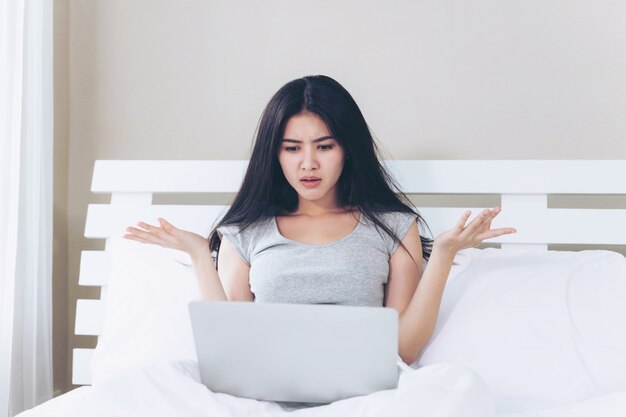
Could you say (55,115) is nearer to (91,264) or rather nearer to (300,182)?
(91,264)

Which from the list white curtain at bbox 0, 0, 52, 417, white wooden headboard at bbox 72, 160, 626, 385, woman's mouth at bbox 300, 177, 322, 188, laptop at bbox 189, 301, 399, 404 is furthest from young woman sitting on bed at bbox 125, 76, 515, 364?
white curtain at bbox 0, 0, 52, 417

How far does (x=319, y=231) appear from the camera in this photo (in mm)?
1699

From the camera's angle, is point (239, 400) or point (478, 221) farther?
point (478, 221)

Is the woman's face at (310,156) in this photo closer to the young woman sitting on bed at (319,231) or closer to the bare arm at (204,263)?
the young woman sitting on bed at (319,231)

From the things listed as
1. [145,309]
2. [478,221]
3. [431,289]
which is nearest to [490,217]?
[478,221]

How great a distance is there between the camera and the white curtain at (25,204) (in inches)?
75.3

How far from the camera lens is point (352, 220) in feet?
5.63

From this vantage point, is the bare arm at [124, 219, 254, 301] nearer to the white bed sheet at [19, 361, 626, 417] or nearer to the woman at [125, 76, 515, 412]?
the woman at [125, 76, 515, 412]

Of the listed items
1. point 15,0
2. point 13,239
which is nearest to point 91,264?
point 13,239

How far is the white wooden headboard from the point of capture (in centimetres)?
179

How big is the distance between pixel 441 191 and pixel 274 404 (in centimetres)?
81

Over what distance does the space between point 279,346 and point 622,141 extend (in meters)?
1.20

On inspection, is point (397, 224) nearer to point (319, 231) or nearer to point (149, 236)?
point (319, 231)

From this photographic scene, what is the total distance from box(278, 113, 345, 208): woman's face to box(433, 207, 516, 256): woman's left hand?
0.30m
